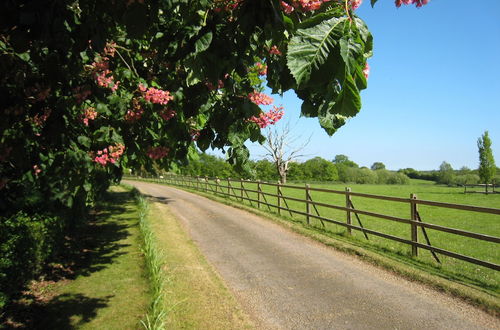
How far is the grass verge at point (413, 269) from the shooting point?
480 cm

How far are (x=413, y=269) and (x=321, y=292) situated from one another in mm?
2163

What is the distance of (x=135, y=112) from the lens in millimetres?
3115

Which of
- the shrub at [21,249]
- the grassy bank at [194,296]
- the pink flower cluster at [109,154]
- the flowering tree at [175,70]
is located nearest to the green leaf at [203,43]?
the flowering tree at [175,70]

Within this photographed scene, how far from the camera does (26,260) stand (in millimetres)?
5250

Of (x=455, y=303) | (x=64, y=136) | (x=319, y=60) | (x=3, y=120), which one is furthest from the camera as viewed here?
(x=455, y=303)

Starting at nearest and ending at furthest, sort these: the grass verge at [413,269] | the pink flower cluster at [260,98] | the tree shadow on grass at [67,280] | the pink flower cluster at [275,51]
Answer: the pink flower cluster at [275,51] → the pink flower cluster at [260,98] → the tree shadow on grass at [67,280] → the grass verge at [413,269]

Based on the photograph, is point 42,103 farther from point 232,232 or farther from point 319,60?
point 232,232

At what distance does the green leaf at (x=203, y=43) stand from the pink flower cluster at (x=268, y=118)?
0.79 m

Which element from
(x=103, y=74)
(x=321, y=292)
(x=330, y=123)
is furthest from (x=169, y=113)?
(x=321, y=292)

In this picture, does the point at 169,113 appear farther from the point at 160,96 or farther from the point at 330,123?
the point at 330,123

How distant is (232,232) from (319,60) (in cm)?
945

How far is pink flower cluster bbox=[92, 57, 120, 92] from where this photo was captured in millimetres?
2945

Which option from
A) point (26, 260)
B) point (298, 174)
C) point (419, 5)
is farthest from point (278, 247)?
point (298, 174)

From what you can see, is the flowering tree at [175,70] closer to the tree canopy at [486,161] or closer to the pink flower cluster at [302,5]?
the pink flower cluster at [302,5]
